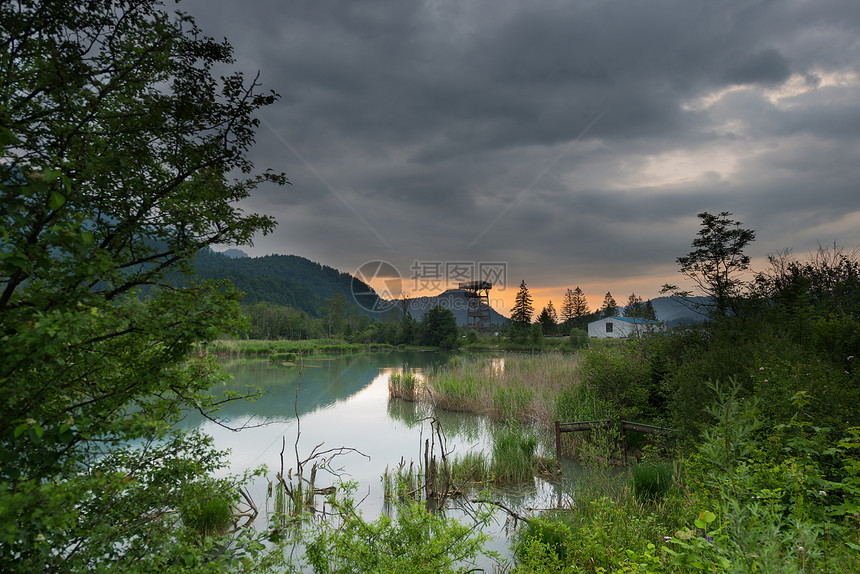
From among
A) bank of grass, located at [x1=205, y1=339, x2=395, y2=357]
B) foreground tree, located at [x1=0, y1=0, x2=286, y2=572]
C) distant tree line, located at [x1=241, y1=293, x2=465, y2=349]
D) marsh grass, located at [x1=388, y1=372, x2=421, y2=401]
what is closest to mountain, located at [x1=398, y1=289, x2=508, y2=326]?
distant tree line, located at [x1=241, y1=293, x2=465, y2=349]

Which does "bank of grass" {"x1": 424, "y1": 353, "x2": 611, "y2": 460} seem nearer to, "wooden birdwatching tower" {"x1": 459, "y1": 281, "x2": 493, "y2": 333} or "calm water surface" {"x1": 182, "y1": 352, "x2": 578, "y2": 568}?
"calm water surface" {"x1": 182, "y1": 352, "x2": 578, "y2": 568}

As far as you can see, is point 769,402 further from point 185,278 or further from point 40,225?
point 40,225

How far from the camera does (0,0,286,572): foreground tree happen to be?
218 centimetres

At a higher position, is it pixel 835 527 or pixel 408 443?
pixel 835 527

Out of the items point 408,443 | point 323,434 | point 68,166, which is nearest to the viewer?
point 68,166

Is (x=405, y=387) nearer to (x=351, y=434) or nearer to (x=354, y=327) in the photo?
(x=351, y=434)

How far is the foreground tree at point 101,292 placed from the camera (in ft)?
7.16

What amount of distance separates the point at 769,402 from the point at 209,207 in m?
7.27

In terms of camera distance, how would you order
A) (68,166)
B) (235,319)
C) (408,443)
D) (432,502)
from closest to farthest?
(68,166)
(235,319)
(432,502)
(408,443)

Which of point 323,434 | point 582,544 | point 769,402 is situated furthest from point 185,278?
point 323,434

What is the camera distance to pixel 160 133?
11.8 feet

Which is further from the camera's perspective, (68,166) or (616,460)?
(616,460)

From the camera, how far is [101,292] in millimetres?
2869

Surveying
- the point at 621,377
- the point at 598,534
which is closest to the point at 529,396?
the point at 621,377
